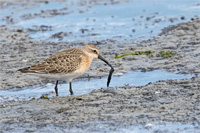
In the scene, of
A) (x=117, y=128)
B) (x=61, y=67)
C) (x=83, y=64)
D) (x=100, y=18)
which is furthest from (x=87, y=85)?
(x=100, y=18)

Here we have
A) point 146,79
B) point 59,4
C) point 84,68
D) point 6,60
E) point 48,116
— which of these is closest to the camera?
point 48,116

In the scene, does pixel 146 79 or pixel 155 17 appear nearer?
pixel 146 79

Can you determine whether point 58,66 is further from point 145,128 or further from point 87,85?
point 145,128

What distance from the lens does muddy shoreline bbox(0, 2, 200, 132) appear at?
8.53m

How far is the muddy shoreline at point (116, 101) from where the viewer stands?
8.53 metres

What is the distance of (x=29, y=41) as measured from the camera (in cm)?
1939

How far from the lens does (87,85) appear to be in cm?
1245

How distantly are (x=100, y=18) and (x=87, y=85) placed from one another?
12.8 m

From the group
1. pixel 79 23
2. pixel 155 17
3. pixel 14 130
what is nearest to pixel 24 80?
pixel 14 130

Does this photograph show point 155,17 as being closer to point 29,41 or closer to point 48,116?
point 29,41

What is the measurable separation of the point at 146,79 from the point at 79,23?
38.7ft

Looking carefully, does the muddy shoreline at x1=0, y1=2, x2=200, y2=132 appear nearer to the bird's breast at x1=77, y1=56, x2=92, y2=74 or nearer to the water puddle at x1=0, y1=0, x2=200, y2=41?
the bird's breast at x1=77, y1=56, x2=92, y2=74

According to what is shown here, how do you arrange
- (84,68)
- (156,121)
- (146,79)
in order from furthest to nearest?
(146,79) → (84,68) → (156,121)

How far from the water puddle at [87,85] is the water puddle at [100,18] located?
6499 mm
